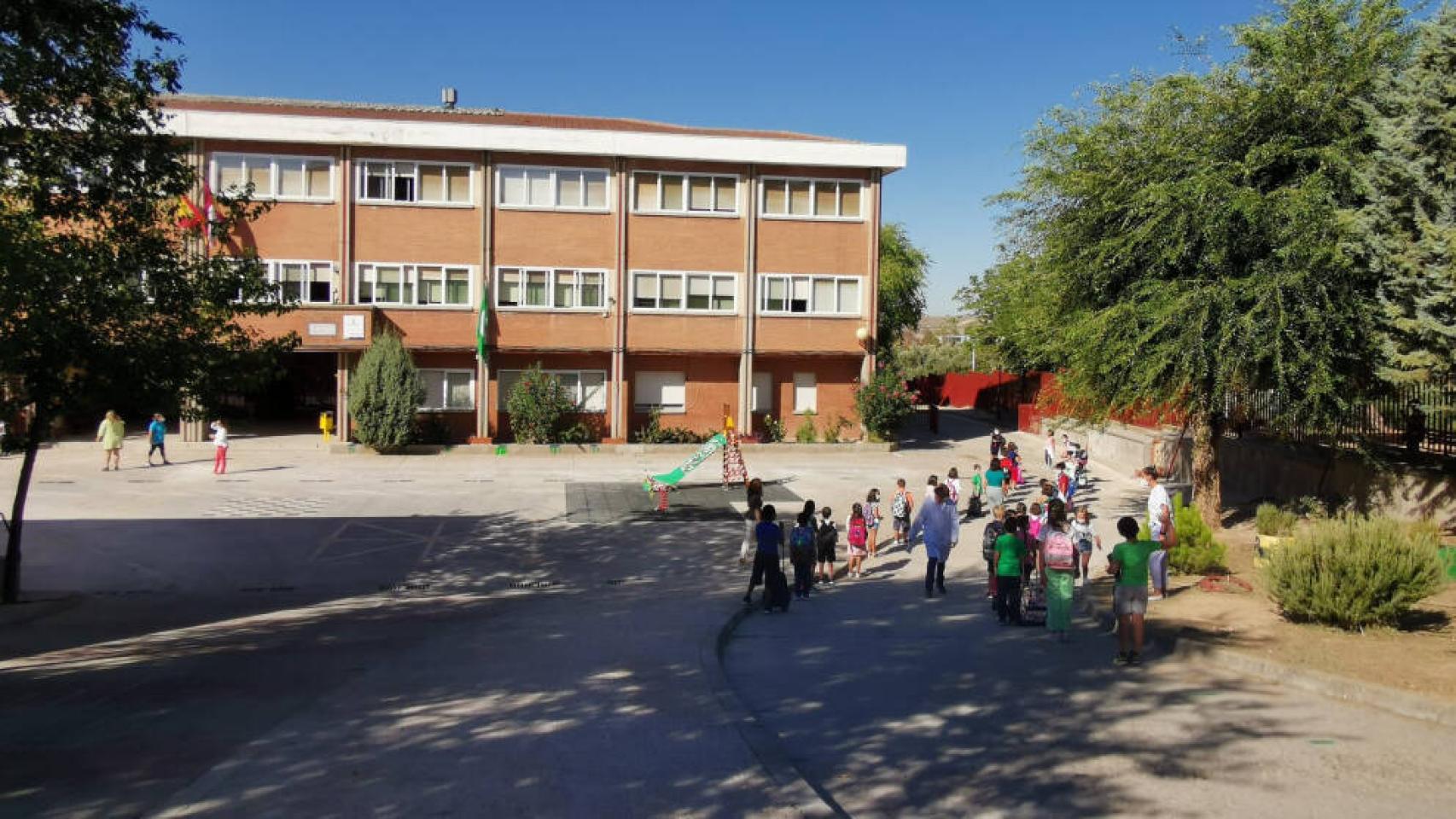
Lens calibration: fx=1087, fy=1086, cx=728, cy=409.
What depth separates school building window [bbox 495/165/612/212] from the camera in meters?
34.6

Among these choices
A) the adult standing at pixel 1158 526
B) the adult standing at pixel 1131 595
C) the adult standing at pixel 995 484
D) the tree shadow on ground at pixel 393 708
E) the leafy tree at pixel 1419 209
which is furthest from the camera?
the adult standing at pixel 995 484

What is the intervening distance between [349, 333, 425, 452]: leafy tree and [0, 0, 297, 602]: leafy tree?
15.9 metres

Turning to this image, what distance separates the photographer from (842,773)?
25.3 feet

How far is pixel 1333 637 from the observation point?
1181 centimetres

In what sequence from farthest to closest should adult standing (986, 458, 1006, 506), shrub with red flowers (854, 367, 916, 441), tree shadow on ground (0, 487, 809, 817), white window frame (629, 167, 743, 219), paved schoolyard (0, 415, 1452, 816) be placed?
shrub with red flowers (854, 367, 916, 441) < white window frame (629, 167, 743, 219) < adult standing (986, 458, 1006, 506) < paved schoolyard (0, 415, 1452, 816) < tree shadow on ground (0, 487, 809, 817)

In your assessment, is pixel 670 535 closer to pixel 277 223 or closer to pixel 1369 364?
pixel 1369 364

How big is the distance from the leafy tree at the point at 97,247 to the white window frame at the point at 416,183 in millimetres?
18882

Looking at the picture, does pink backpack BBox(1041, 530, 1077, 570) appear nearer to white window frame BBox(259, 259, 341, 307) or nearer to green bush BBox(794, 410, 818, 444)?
green bush BBox(794, 410, 818, 444)

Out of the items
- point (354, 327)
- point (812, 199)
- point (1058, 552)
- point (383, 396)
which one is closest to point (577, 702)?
point (1058, 552)

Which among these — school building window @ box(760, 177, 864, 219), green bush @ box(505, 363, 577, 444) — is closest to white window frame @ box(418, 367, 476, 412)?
green bush @ box(505, 363, 577, 444)

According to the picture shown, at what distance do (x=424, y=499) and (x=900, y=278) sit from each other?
47386 millimetres

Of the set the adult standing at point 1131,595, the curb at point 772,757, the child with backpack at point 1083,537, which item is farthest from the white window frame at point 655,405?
the adult standing at point 1131,595

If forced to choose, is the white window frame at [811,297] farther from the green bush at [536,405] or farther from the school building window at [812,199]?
the green bush at [536,405]

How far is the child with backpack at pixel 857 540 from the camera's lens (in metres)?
17.9
